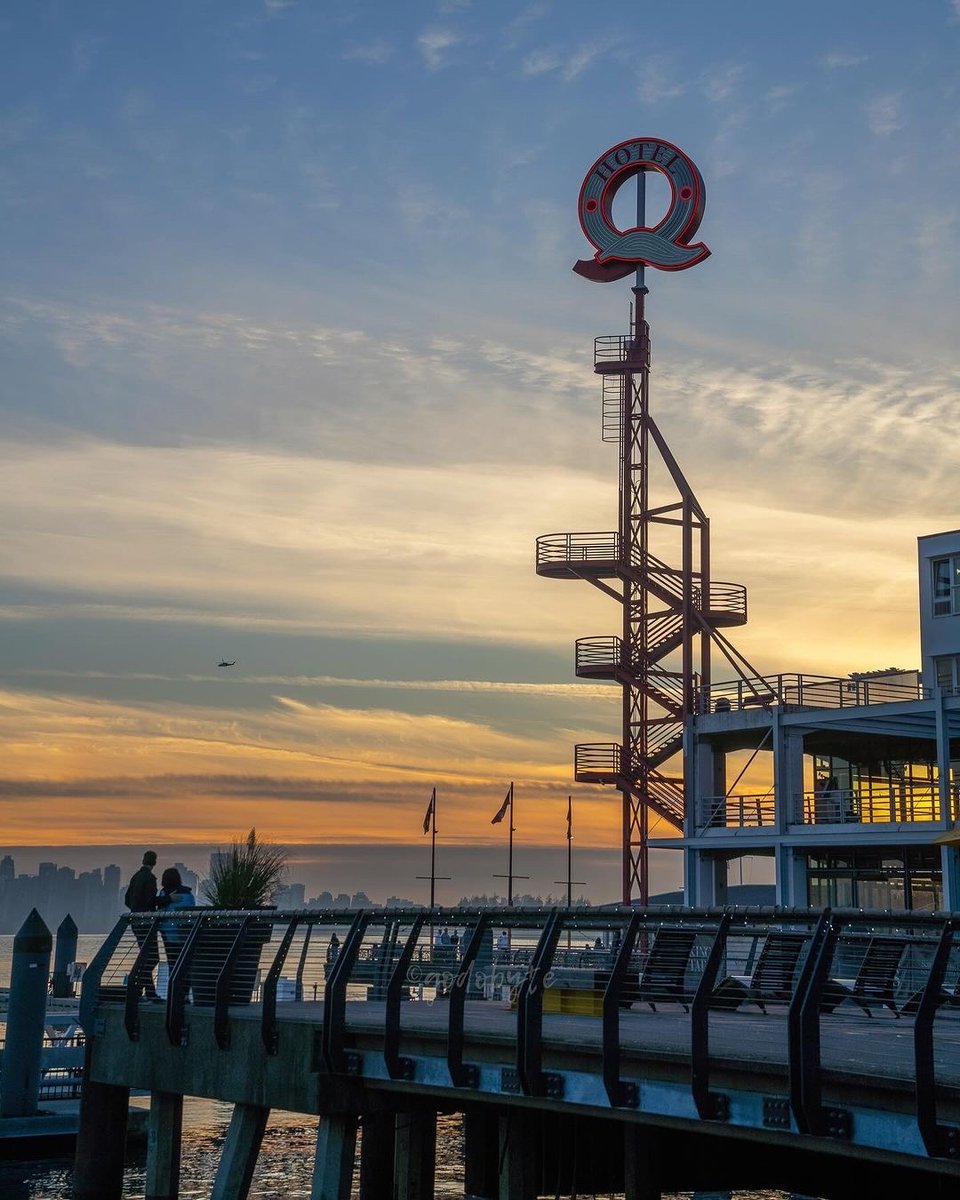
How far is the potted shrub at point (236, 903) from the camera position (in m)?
18.3

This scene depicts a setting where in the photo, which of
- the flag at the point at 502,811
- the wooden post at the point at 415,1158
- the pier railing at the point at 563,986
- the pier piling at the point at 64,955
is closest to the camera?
the pier railing at the point at 563,986

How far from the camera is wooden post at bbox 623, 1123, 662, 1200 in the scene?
14.0 metres

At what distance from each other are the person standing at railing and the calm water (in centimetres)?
826

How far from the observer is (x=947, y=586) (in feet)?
162

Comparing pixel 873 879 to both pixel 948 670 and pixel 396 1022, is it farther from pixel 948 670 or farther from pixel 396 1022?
pixel 396 1022

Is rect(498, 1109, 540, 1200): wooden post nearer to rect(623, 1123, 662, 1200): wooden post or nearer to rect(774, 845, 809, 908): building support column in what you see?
rect(623, 1123, 662, 1200): wooden post

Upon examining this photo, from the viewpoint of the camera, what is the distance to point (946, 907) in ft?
132

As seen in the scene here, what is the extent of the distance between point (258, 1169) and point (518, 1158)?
19329 millimetres

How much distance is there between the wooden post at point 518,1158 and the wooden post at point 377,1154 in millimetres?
1613

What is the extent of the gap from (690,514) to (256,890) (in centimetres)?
3887

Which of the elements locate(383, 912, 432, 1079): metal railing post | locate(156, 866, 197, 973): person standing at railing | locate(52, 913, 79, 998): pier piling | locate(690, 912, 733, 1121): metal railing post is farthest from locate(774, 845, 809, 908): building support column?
locate(690, 912, 733, 1121): metal railing post

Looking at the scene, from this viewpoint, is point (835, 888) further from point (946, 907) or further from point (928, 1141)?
point (928, 1141)

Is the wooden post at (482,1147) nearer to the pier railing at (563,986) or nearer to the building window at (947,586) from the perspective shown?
the pier railing at (563,986)

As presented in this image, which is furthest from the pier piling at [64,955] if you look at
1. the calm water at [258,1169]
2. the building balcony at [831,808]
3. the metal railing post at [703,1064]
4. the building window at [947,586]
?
the metal railing post at [703,1064]
